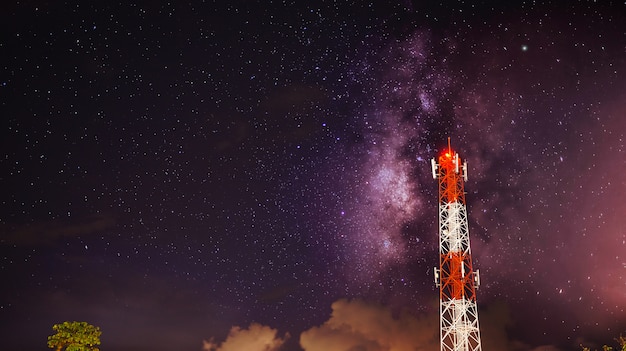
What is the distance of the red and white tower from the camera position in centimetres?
3969

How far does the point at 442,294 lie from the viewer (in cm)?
4081

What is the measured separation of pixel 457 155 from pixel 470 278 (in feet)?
27.9

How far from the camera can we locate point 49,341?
43031mm

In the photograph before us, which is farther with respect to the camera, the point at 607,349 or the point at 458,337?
the point at 458,337

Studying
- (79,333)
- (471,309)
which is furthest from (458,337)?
(79,333)

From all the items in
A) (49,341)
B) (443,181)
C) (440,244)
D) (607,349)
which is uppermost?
(443,181)

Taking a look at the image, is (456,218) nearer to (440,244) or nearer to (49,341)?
(440,244)

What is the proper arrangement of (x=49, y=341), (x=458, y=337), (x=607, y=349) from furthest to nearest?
(x=49, y=341) → (x=458, y=337) → (x=607, y=349)

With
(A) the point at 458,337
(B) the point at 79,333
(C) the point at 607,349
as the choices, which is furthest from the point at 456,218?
(B) the point at 79,333

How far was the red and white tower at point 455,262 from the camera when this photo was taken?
39688mm

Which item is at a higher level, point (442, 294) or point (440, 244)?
point (440, 244)

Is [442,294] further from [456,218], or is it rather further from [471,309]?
[456,218]

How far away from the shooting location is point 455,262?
135 ft

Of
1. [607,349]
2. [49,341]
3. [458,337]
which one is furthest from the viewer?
[49,341]
